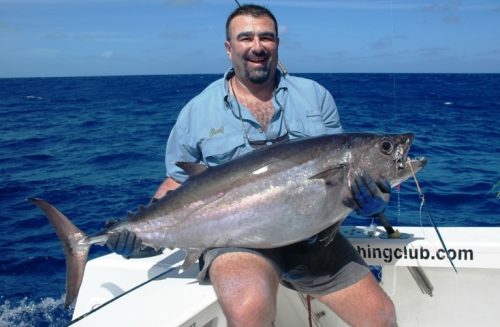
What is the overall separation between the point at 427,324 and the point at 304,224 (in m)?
1.64

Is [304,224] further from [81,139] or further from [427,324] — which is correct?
[81,139]

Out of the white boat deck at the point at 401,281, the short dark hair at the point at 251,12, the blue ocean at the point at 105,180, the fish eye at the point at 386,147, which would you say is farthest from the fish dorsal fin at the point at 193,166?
the blue ocean at the point at 105,180

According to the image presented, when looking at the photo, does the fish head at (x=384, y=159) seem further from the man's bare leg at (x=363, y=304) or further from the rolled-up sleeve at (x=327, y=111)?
the rolled-up sleeve at (x=327, y=111)

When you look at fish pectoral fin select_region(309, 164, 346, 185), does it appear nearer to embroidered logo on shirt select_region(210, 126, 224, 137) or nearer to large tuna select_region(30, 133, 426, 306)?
large tuna select_region(30, 133, 426, 306)

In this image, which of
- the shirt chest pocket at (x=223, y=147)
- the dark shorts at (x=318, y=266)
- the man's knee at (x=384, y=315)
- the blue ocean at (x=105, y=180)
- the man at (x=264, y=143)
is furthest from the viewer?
the blue ocean at (x=105, y=180)

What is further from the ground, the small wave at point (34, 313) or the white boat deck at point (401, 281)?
the white boat deck at point (401, 281)

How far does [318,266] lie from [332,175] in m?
0.76

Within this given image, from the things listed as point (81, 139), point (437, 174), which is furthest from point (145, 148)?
point (437, 174)

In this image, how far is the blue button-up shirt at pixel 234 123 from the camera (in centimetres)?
377

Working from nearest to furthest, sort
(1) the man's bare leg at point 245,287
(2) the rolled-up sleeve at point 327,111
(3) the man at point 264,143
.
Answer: (1) the man's bare leg at point 245,287 → (3) the man at point 264,143 → (2) the rolled-up sleeve at point 327,111

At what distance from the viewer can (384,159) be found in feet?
10.2

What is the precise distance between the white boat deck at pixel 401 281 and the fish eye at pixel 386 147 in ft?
3.06

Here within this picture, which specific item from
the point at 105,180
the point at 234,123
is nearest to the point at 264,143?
the point at 234,123

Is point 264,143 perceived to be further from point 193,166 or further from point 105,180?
point 105,180
